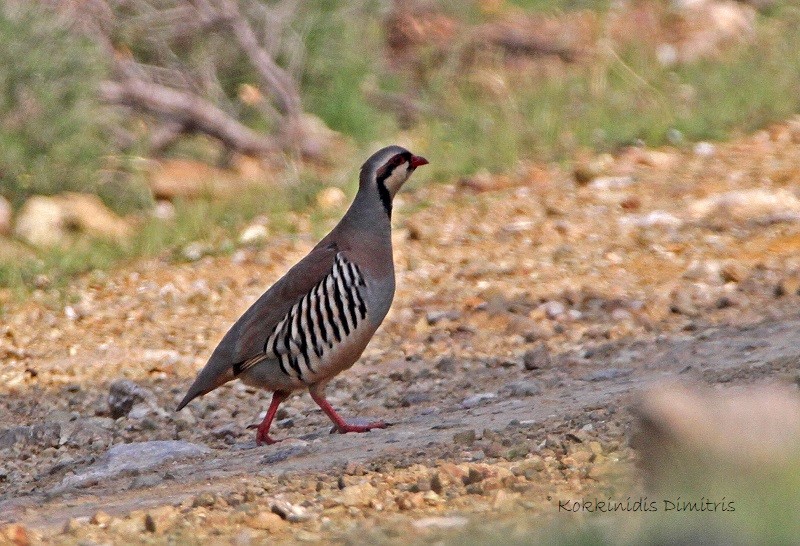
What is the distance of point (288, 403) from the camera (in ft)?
22.4

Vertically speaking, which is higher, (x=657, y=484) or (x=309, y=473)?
(x=657, y=484)

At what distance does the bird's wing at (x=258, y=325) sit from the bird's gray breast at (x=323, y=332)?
0.11ft

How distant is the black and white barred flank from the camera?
5664 millimetres

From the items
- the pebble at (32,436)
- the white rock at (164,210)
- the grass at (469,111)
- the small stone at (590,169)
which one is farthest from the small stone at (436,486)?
the small stone at (590,169)

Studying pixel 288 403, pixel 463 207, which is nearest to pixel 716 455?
pixel 288 403

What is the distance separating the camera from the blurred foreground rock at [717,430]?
107 inches

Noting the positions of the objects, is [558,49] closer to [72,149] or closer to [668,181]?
[668,181]

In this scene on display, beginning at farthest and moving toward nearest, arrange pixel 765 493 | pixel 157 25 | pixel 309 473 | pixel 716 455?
1. pixel 157 25
2. pixel 309 473
3. pixel 716 455
4. pixel 765 493

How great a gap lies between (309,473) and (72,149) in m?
5.64

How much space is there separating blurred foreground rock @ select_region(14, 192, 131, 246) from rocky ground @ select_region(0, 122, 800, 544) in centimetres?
71

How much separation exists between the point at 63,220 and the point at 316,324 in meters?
4.28

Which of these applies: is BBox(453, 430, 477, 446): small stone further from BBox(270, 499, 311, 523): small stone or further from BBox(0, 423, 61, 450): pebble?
BBox(0, 423, 61, 450): pebble

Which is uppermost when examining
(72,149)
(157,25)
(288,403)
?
(157,25)

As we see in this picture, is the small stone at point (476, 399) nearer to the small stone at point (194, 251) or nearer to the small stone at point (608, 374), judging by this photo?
the small stone at point (608, 374)
